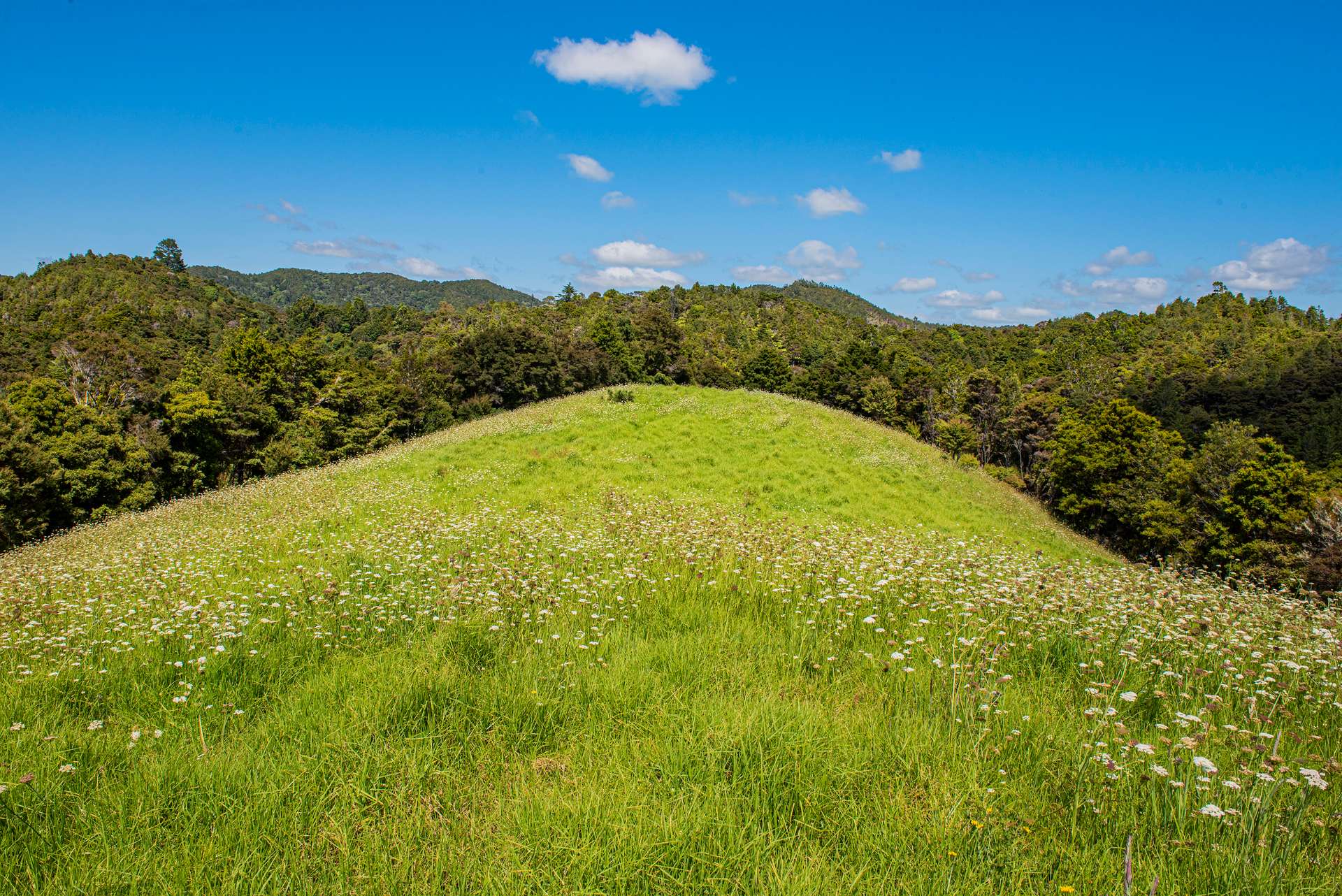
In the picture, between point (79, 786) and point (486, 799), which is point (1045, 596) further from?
point (79, 786)

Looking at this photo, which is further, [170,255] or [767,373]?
[170,255]

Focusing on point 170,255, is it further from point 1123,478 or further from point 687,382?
point 1123,478

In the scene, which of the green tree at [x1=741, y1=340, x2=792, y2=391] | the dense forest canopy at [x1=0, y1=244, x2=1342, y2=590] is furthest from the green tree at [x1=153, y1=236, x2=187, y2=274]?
the green tree at [x1=741, y1=340, x2=792, y2=391]

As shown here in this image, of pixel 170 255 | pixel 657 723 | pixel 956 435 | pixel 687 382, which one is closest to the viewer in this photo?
pixel 657 723

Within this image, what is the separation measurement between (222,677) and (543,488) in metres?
13.0

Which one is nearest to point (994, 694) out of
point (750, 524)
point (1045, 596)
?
point (1045, 596)

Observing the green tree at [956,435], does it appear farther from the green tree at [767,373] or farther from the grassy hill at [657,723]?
the grassy hill at [657,723]

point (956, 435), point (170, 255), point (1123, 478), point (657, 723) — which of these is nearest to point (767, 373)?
point (956, 435)

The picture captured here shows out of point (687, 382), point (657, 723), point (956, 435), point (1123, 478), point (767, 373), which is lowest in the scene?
point (1123, 478)

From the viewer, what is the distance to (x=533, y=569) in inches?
292

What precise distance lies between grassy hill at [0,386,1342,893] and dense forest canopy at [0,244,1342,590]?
23.8 ft

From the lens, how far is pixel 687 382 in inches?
3034

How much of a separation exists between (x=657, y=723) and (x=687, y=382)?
73837 millimetres

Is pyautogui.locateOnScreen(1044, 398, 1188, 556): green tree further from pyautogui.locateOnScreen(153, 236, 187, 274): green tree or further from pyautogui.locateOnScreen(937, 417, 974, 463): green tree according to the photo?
pyautogui.locateOnScreen(153, 236, 187, 274): green tree
